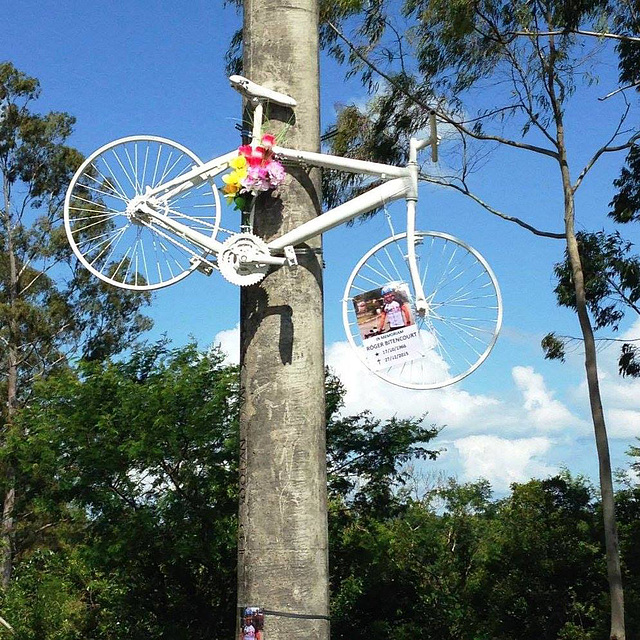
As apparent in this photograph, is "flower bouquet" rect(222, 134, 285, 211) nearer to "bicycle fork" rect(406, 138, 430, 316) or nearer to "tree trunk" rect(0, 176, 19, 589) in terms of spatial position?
"bicycle fork" rect(406, 138, 430, 316)

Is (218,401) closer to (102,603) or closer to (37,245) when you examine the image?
(102,603)

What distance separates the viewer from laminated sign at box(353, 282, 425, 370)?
277cm

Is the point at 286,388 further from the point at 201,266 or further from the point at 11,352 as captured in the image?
the point at 11,352

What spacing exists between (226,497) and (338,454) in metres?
2.51

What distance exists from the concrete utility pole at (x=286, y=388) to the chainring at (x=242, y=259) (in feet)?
0.13

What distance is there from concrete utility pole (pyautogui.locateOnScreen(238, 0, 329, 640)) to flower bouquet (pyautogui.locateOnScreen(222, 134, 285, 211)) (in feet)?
0.18

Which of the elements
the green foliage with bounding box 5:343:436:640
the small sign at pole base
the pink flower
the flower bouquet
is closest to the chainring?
the flower bouquet

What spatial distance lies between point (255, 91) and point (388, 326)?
30.2 inches

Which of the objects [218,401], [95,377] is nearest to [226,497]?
[218,401]

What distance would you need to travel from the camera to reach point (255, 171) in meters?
2.77

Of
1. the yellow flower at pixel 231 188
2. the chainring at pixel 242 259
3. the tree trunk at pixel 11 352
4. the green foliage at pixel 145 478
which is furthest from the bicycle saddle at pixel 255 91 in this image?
the tree trunk at pixel 11 352

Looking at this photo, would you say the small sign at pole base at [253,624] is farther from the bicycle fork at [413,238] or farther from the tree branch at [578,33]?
the tree branch at [578,33]

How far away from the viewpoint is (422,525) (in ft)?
37.1

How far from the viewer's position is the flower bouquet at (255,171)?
2.77 m
